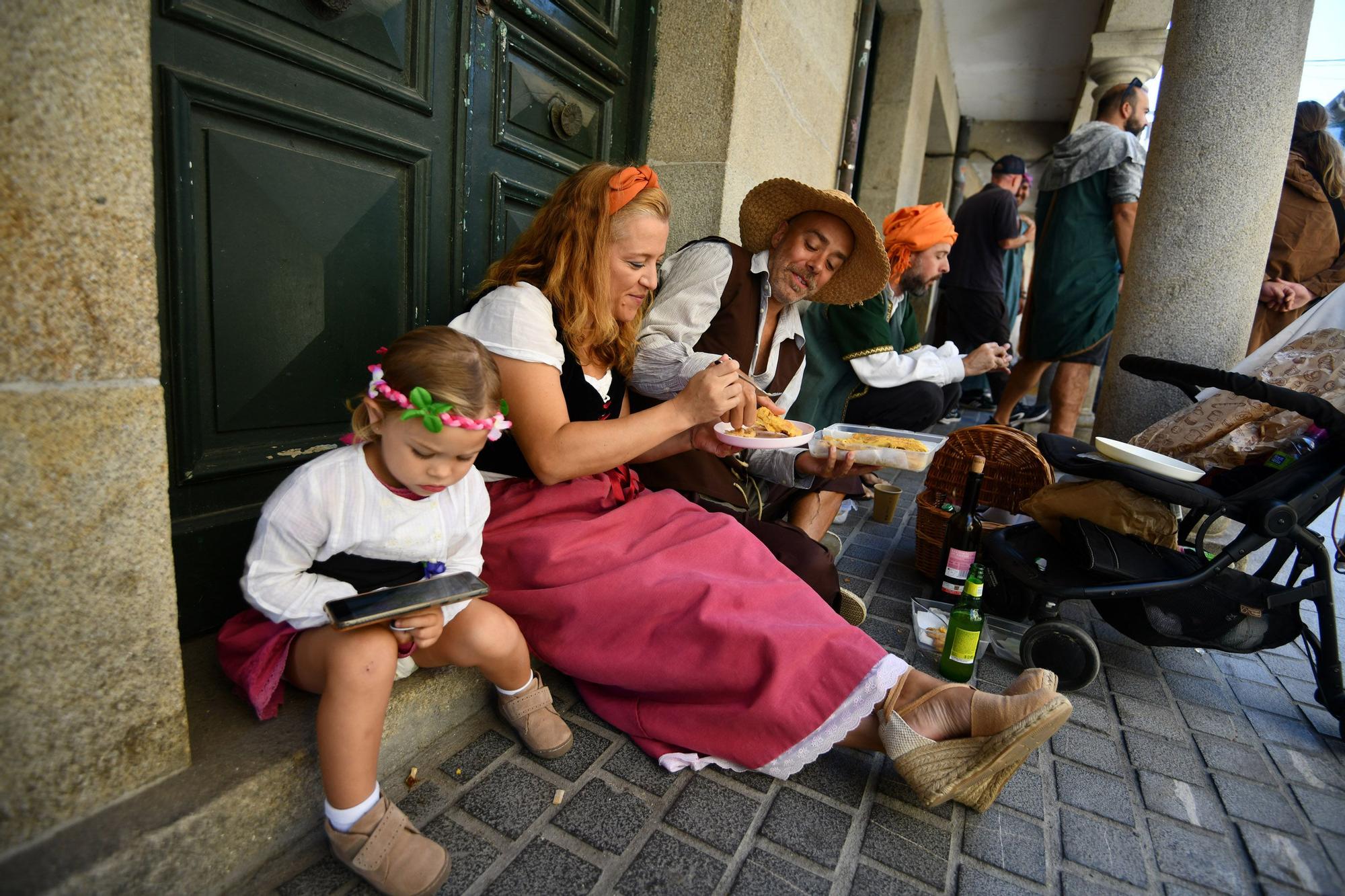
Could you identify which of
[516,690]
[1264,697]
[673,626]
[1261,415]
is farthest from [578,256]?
[1264,697]

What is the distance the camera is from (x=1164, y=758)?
2.02 meters

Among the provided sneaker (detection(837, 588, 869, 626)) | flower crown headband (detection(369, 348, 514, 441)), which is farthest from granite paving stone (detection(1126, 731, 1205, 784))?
flower crown headband (detection(369, 348, 514, 441))

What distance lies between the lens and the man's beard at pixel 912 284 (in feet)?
12.8

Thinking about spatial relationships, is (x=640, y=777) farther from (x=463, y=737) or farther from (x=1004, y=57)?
(x=1004, y=57)

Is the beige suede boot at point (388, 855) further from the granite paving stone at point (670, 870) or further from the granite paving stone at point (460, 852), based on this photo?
the granite paving stone at point (670, 870)

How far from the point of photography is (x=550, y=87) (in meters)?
2.73

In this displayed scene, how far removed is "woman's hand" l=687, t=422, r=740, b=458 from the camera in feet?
7.61

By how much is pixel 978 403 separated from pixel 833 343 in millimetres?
6409

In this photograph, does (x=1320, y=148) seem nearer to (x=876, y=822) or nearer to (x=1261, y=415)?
(x=1261, y=415)

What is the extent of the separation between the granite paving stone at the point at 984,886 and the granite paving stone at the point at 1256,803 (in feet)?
2.50

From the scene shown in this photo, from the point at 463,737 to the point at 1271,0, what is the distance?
4.48 metres

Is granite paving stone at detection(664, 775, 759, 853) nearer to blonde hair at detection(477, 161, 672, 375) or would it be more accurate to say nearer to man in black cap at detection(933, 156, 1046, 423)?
blonde hair at detection(477, 161, 672, 375)

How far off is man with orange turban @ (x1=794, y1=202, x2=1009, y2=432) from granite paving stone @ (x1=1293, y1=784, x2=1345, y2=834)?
200cm

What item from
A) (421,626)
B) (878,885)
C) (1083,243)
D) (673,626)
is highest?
(1083,243)
